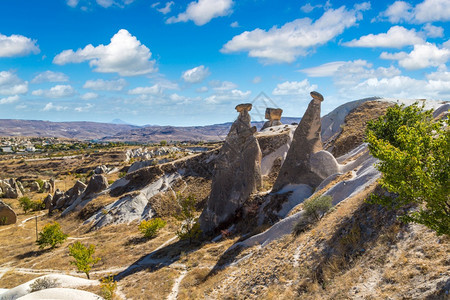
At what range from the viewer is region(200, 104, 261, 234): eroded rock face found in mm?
27266

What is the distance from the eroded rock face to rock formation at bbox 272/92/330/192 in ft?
9.93

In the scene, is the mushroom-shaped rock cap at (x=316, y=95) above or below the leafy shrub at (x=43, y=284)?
above

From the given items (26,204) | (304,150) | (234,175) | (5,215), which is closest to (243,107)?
(234,175)

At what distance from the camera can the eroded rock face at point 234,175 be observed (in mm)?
27266

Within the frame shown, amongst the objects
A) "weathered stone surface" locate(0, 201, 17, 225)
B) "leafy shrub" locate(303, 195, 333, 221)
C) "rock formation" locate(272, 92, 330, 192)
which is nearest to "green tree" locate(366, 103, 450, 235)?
"leafy shrub" locate(303, 195, 333, 221)

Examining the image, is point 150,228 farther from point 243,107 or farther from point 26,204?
point 26,204

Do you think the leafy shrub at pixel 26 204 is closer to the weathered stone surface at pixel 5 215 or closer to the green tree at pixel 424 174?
the weathered stone surface at pixel 5 215

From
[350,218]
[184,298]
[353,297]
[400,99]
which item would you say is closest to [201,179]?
[184,298]

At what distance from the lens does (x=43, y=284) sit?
1580 cm

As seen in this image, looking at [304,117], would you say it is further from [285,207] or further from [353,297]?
[353,297]

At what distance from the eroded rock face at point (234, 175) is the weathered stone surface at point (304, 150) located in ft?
9.93

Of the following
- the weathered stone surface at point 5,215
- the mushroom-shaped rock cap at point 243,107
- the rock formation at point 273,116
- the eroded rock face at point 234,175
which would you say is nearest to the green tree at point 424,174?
the eroded rock face at point 234,175

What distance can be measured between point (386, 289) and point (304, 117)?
20692 millimetres

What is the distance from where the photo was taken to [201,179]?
147 ft
